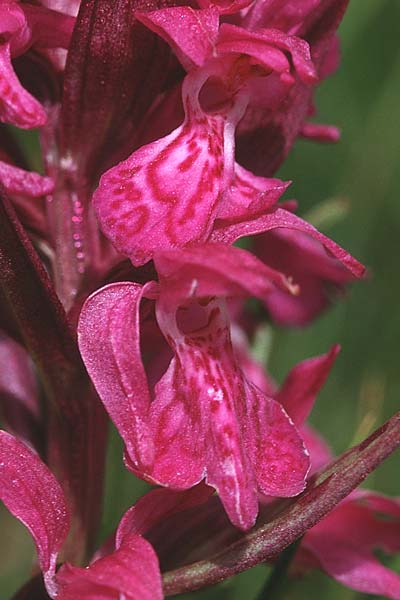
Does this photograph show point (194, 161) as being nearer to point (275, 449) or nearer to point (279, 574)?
point (275, 449)

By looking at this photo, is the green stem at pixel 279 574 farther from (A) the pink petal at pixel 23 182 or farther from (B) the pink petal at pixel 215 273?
(A) the pink petal at pixel 23 182

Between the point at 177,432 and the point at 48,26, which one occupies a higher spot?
the point at 48,26

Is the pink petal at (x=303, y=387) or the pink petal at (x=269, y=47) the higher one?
the pink petal at (x=269, y=47)

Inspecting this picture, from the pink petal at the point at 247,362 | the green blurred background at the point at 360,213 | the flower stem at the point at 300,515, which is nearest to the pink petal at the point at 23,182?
the flower stem at the point at 300,515

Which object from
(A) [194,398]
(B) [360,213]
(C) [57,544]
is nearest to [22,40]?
(A) [194,398]

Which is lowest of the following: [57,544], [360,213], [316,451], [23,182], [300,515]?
[316,451]

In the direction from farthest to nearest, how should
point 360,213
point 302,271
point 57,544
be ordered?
point 360,213, point 302,271, point 57,544
